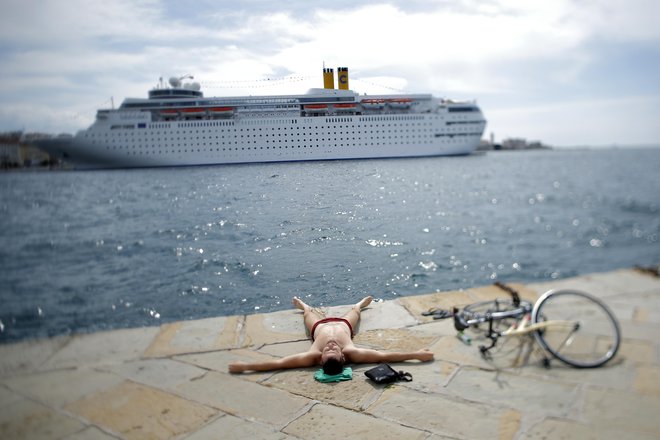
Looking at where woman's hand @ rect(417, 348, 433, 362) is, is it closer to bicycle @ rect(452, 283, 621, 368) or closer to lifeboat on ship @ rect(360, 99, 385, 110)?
bicycle @ rect(452, 283, 621, 368)

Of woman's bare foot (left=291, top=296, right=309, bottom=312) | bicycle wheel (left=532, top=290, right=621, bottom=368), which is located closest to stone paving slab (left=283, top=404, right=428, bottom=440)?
woman's bare foot (left=291, top=296, right=309, bottom=312)

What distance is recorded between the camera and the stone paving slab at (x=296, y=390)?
68.6 inches

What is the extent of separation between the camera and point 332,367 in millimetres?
2152

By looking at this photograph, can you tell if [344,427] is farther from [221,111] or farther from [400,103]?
[400,103]

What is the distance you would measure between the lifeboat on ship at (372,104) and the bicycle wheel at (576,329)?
4.88ft

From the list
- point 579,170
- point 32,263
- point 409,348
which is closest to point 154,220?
point 32,263

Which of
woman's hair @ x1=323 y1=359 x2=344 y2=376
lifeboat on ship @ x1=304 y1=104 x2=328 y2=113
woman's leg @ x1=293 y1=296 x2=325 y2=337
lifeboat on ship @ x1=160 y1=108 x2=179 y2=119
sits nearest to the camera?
A: lifeboat on ship @ x1=160 y1=108 x2=179 y2=119

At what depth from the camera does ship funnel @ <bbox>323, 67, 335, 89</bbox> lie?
2023 mm

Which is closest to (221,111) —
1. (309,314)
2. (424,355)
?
(309,314)

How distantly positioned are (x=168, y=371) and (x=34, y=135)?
128 cm

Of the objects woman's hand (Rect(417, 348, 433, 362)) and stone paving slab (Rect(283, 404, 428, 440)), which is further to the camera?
woman's hand (Rect(417, 348, 433, 362))

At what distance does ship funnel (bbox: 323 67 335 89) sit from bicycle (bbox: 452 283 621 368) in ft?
5.11

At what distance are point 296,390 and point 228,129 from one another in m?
1.31

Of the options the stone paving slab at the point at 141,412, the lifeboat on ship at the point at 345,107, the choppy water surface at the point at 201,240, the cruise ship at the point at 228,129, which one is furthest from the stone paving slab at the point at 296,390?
the lifeboat on ship at the point at 345,107
